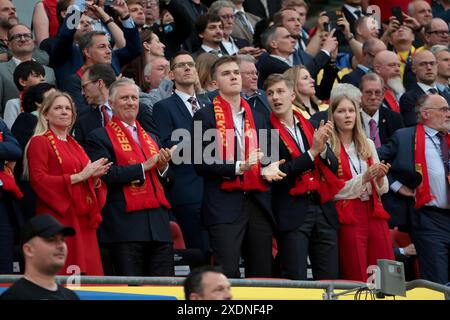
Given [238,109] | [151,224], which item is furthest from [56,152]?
[238,109]

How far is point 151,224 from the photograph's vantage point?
12.3m

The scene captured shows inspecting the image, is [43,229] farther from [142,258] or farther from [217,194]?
[217,194]

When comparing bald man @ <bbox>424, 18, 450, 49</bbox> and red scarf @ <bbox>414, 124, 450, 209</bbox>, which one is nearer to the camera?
red scarf @ <bbox>414, 124, 450, 209</bbox>

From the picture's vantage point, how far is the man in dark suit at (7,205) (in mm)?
12258

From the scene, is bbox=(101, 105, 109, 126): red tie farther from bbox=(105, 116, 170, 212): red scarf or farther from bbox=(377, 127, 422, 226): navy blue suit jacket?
bbox=(377, 127, 422, 226): navy blue suit jacket

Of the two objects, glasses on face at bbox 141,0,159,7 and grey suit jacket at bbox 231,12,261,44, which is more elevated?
glasses on face at bbox 141,0,159,7

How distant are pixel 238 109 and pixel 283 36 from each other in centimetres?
359

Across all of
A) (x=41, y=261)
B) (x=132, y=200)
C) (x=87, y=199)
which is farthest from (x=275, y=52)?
(x=41, y=261)

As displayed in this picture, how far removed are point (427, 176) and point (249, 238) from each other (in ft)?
7.78

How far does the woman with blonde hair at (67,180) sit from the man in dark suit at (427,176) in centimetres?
345

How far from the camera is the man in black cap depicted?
839 centimetres

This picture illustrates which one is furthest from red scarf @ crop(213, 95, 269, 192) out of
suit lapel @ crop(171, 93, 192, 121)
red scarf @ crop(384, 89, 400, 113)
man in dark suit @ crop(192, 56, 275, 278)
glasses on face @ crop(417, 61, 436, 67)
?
glasses on face @ crop(417, 61, 436, 67)
